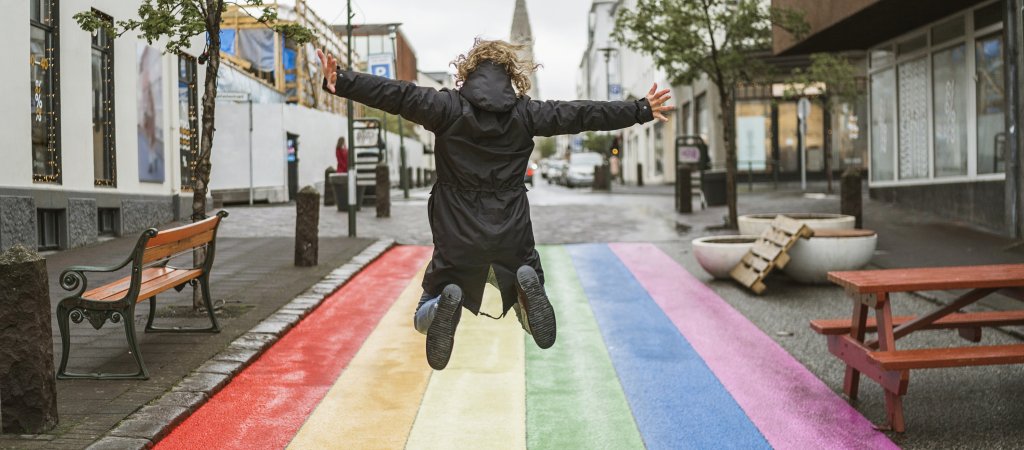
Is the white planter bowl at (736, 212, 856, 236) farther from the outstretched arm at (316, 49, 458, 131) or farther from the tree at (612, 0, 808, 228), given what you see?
the outstretched arm at (316, 49, 458, 131)

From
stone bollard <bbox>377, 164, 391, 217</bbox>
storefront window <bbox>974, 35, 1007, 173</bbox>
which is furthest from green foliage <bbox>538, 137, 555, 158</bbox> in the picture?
storefront window <bbox>974, 35, 1007, 173</bbox>

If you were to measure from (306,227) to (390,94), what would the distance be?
6.89 m

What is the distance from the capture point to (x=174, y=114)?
17688mm

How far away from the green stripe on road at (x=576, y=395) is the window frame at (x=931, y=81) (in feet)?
28.9

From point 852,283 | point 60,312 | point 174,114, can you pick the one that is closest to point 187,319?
point 60,312

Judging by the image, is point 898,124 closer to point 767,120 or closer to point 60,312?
point 60,312

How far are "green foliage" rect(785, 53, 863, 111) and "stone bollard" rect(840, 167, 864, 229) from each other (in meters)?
12.7

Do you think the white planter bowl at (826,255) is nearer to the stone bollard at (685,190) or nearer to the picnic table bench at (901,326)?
the picnic table bench at (901,326)

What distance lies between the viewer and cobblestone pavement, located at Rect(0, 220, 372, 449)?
17.5 feet

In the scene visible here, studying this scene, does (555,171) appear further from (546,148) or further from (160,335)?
(546,148)

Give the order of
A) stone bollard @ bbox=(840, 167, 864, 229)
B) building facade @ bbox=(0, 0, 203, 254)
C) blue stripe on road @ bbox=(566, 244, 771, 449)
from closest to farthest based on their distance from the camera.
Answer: blue stripe on road @ bbox=(566, 244, 771, 449) < building facade @ bbox=(0, 0, 203, 254) < stone bollard @ bbox=(840, 167, 864, 229)

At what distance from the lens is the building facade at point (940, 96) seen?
44.4 feet

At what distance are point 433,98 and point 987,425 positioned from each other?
12.1 feet

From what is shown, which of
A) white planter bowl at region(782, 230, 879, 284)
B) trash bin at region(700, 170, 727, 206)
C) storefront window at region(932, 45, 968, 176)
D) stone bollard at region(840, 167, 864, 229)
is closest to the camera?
white planter bowl at region(782, 230, 879, 284)
